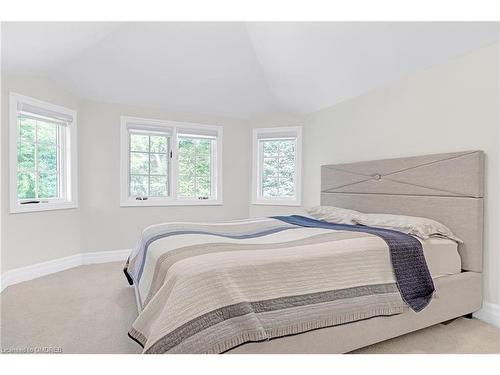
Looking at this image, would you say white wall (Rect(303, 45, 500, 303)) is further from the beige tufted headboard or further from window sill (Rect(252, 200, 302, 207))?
window sill (Rect(252, 200, 302, 207))

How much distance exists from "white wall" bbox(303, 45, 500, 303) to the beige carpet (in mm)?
486

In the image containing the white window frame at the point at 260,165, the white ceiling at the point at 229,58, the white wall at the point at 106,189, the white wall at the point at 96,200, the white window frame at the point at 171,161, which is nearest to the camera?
the white ceiling at the point at 229,58

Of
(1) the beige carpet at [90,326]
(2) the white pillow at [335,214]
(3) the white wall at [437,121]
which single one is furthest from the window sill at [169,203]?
(3) the white wall at [437,121]

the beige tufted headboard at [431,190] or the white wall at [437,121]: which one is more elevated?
the white wall at [437,121]

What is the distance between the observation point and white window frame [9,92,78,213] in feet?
9.39

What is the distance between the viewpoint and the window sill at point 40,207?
290cm

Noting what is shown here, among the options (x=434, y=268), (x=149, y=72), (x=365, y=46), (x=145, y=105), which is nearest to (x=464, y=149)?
(x=434, y=268)

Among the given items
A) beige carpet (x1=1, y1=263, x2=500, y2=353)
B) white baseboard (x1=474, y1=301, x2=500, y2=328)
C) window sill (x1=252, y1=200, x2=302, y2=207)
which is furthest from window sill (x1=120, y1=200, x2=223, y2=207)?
white baseboard (x1=474, y1=301, x2=500, y2=328)

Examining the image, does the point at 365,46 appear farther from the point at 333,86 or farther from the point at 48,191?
the point at 48,191

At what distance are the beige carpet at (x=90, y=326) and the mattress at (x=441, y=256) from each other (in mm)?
378

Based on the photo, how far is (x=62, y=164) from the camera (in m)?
3.50

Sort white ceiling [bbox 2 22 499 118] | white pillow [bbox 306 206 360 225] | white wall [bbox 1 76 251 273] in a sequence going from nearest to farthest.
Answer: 1. white ceiling [bbox 2 22 499 118]
2. white pillow [bbox 306 206 360 225]
3. white wall [bbox 1 76 251 273]

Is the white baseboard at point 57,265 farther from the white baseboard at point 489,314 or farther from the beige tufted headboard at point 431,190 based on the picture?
the white baseboard at point 489,314

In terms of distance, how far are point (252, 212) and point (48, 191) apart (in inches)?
102
